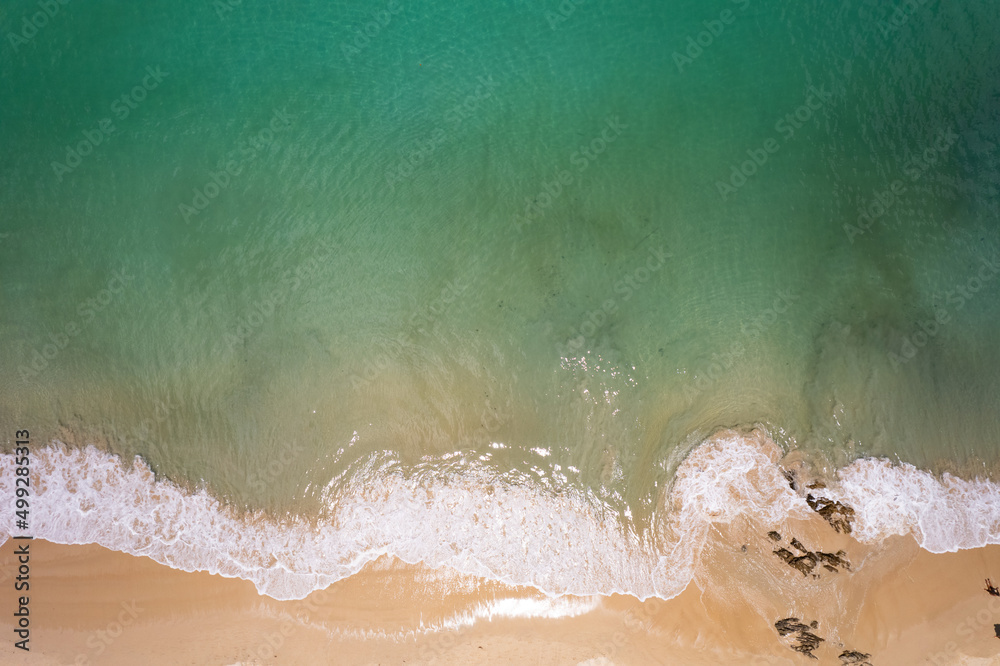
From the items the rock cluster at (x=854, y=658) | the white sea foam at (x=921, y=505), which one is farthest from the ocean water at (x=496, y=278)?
the rock cluster at (x=854, y=658)

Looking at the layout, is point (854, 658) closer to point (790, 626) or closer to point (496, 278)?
point (790, 626)

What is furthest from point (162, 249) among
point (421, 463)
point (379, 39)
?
point (421, 463)

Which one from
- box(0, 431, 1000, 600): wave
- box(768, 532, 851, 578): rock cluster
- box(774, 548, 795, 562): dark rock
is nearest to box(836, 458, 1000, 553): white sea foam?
box(0, 431, 1000, 600): wave

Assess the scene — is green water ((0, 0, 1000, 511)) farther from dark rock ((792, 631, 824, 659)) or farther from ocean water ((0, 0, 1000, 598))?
dark rock ((792, 631, 824, 659))

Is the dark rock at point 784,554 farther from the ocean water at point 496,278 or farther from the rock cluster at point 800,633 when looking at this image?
the rock cluster at point 800,633

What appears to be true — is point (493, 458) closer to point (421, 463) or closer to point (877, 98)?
point (421, 463)

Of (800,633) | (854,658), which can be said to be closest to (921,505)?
(854,658)
